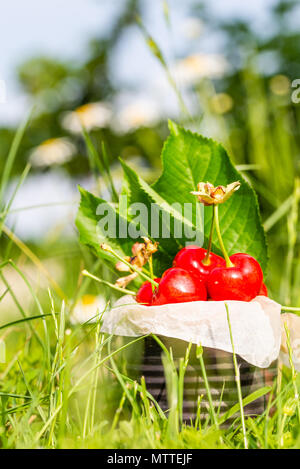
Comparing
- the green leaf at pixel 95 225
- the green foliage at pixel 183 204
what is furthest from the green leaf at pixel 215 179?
the green leaf at pixel 95 225

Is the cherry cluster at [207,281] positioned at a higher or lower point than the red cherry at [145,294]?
higher

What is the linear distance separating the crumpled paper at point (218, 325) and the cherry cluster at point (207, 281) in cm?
2

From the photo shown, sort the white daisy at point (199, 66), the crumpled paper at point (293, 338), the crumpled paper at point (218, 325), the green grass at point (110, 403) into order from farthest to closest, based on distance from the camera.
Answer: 1. the white daisy at point (199, 66)
2. the crumpled paper at point (293, 338)
3. the crumpled paper at point (218, 325)
4. the green grass at point (110, 403)

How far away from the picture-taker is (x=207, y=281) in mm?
724

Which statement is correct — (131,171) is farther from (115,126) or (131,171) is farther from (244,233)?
(115,126)

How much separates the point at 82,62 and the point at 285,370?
308cm

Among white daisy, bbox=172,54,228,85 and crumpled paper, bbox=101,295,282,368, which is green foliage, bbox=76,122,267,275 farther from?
white daisy, bbox=172,54,228,85

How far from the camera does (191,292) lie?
0.70m

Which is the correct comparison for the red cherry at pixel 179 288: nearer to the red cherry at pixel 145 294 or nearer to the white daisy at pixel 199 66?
the red cherry at pixel 145 294

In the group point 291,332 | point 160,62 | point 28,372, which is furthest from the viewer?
point 160,62

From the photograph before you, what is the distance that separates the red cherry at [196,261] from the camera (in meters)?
0.73

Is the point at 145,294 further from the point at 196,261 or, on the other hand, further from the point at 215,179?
the point at 215,179
